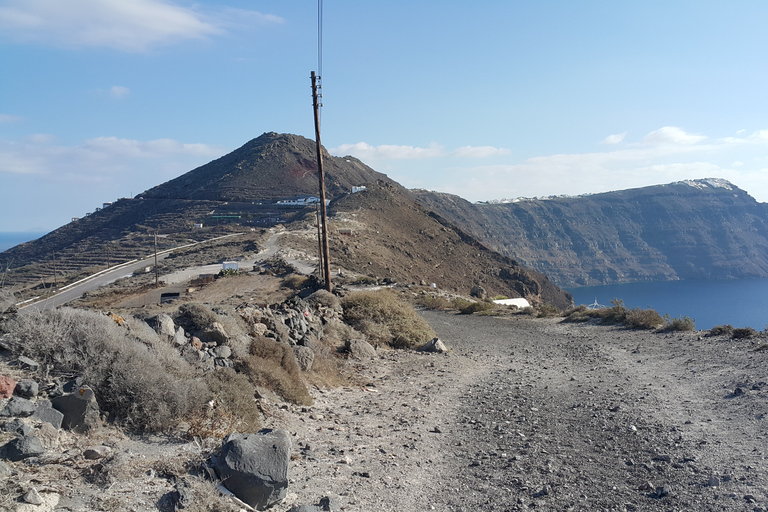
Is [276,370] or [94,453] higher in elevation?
[94,453]

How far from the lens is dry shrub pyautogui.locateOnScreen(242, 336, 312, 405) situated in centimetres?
792

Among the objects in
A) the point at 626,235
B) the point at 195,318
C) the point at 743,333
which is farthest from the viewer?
the point at 626,235

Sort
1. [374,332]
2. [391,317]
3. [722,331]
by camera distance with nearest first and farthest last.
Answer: [722,331]
[374,332]
[391,317]

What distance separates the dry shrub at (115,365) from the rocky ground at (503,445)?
0.37 meters

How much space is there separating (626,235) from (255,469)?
194 m

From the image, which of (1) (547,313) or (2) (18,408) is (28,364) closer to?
(2) (18,408)

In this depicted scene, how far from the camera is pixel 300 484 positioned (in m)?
5.19

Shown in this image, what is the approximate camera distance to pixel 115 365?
18.8ft

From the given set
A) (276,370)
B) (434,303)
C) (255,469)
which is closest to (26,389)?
(255,469)

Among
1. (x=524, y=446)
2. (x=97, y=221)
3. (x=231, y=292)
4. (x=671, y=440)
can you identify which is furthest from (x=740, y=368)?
(x=97, y=221)

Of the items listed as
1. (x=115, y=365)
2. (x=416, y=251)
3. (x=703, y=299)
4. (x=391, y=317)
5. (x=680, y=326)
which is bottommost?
(x=703, y=299)

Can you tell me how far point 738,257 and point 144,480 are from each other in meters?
192

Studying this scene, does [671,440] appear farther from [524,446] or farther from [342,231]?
[342,231]

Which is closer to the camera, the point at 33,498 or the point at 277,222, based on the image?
the point at 33,498
